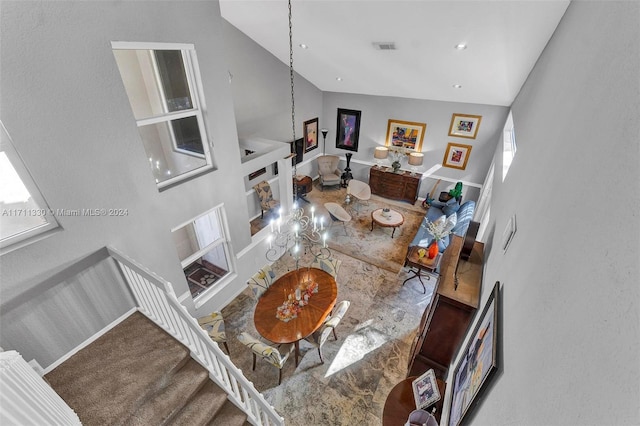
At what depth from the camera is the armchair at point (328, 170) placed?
882cm

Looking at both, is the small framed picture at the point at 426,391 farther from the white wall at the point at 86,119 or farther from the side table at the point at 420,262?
the white wall at the point at 86,119

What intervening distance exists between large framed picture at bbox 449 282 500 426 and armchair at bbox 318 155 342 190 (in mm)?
7044

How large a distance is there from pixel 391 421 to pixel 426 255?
3.20 metres

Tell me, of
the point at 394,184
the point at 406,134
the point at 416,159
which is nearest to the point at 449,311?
A: the point at 416,159

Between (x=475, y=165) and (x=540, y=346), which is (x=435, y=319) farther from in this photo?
(x=475, y=165)

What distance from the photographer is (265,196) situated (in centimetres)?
693

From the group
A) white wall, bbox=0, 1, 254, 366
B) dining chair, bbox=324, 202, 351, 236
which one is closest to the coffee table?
dining chair, bbox=324, 202, 351, 236

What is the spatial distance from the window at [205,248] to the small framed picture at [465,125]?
20.8 ft

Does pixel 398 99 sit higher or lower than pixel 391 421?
higher

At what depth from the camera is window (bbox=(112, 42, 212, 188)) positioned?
286 cm

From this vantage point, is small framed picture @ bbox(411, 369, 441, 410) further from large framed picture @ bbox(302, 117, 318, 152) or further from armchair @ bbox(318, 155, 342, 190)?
large framed picture @ bbox(302, 117, 318, 152)

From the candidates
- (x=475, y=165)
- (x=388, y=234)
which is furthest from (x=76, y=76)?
(x=475, y=165)

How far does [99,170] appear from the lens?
2.56 metres

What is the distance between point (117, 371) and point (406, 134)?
794 cm
